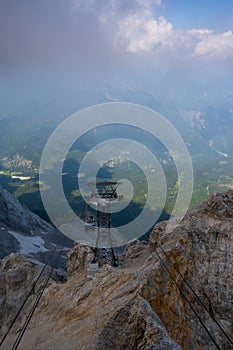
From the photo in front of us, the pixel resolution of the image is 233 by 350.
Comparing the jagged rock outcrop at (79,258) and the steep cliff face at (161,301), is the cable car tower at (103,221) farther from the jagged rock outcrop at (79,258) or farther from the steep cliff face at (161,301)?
the steep cliff face at (161,301)

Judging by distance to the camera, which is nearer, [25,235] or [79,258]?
[79,258]

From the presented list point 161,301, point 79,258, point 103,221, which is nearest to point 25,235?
point 79,258

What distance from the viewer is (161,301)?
17281 millimetres

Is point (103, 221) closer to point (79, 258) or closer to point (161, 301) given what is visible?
point (79, 258)

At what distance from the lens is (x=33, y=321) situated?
2358cm

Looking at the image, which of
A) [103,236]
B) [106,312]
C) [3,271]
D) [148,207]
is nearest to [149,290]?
[106,312]

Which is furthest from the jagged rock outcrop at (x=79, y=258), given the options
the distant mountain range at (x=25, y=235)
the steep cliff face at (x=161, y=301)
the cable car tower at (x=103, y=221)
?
the distant mountain range at (x=25, y=235)

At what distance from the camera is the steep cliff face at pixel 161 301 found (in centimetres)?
1440

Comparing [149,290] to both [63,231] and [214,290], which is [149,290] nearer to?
[214,290]

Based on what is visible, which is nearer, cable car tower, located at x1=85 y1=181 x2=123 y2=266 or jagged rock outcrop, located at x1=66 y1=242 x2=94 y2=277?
cable car tower, located at x1=85 y1=181 x2=123 y2=266

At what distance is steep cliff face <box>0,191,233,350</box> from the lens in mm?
14398

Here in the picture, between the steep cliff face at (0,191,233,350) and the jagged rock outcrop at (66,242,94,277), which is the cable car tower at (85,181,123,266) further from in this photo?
the steep cliff face at (0,191,233,350)

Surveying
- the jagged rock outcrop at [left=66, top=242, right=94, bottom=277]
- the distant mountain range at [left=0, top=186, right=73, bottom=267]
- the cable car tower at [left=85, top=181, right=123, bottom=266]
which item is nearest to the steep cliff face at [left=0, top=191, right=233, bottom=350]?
the cable car tower at [left=85, top=181, right=123, bottom=266]

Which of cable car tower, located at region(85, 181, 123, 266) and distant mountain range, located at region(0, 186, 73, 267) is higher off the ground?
cable car tower, located at region(85, 181, 123, 266)
